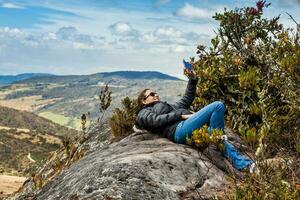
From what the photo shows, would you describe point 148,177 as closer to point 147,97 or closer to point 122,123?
point 147,97

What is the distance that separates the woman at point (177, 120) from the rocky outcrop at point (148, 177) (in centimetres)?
42

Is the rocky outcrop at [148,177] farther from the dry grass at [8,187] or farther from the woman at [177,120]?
the dry grass at [8,187]

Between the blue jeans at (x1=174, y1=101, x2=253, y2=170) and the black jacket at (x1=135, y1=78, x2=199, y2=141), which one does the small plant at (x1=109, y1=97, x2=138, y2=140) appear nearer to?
the black jacket at (x1=135, y1=78, x2=199, y2=141)

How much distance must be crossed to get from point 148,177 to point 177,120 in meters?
2.70

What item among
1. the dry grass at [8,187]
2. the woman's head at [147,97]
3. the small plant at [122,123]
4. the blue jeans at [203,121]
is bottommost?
the dry grass at [8,187]

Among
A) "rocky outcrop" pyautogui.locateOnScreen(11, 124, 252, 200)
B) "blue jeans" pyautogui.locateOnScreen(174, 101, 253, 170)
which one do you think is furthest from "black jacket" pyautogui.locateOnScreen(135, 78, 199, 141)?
"rocky outcrop" pyautogui.locateOnScreen(11, 124, 252, 200)

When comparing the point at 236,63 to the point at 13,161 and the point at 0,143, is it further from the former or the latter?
the point at 0,143

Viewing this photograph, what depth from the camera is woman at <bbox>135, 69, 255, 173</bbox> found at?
865 centimetres

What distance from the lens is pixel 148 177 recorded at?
6.89 m

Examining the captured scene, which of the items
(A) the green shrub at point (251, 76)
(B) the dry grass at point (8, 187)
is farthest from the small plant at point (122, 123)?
(B) the dry grass at point (8, 187)

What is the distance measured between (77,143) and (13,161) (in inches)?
5004

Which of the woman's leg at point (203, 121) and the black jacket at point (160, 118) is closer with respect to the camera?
the woman's leg at point (203, 121)

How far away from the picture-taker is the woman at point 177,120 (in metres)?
8.65

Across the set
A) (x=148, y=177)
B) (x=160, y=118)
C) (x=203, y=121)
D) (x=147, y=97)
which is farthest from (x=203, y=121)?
(x=148, y=177)
